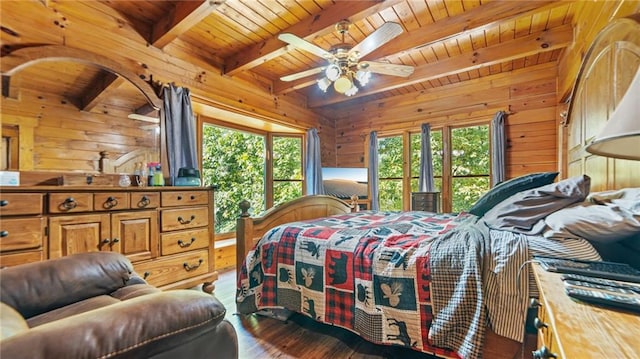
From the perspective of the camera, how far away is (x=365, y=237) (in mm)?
1699

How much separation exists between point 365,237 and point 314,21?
208cm

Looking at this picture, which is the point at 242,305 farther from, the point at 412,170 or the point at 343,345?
the point at 412,170

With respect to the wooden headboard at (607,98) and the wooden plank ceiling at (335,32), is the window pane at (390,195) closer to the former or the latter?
the wooden plank ceiling at (335,32)

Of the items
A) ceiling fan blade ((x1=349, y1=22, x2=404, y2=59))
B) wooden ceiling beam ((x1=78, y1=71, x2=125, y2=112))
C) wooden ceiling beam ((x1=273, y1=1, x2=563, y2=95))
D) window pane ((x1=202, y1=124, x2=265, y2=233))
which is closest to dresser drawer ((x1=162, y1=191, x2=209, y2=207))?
wooden ceiling beam ((x1=78, y1=71, x2=125, y2=112))

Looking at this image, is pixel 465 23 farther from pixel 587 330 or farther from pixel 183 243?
pixel 183 243

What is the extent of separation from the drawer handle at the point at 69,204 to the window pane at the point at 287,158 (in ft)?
9.47

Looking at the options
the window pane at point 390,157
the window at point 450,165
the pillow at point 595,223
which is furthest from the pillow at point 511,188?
the window pane at point 390,157

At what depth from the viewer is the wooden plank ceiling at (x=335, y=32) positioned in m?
2.29

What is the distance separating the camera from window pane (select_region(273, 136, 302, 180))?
452 cm

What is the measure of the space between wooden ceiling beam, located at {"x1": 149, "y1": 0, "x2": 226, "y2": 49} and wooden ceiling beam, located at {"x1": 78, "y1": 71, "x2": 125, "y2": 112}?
1.94ft

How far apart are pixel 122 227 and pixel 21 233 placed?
1.59 ft

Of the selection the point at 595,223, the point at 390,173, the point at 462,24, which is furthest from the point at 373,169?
the point at 595,223

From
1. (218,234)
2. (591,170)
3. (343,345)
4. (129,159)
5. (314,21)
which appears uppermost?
(314,21)

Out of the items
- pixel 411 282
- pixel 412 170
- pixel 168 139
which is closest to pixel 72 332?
pixel 411 282
